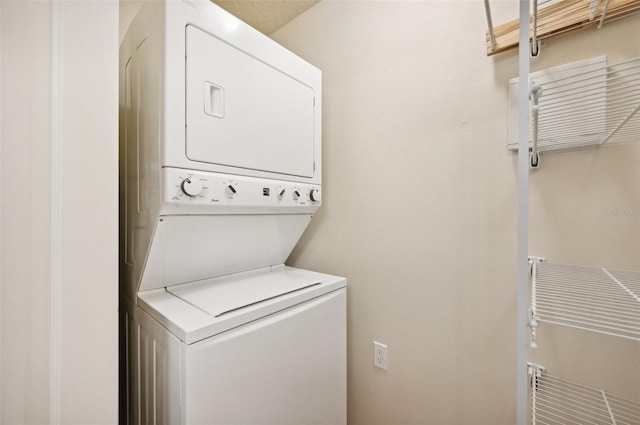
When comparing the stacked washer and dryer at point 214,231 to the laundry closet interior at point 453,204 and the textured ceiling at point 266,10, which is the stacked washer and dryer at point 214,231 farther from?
the textured ceiling at point 266,10

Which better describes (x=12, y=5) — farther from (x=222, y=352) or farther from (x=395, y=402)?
(x=395, y=402)

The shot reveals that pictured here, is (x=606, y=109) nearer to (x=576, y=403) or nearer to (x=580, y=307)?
(x=580, y=307)

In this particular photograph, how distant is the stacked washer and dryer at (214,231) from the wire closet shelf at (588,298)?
0.89 meters

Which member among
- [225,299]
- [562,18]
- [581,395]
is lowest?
[581,395]

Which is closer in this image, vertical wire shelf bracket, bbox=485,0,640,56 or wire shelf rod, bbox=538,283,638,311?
wire shelf rod, bbox=538,283,638,311

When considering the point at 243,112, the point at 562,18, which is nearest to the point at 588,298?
the point at 562,18

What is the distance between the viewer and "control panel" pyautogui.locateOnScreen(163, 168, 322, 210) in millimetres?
1000

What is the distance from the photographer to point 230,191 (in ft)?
3.78

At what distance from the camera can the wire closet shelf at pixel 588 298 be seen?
75 centimetres

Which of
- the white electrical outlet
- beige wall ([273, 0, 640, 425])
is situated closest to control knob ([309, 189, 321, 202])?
beige wall ([273, 0, 640, 425])

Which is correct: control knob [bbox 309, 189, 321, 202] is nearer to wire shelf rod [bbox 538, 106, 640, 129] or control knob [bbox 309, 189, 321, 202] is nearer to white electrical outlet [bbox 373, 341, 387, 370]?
white electrical outlet [bbox 373, 341, 387, 370]

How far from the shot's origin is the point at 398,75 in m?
1.51

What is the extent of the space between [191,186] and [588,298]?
139cm

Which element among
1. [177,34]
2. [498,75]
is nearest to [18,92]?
[177,34]
